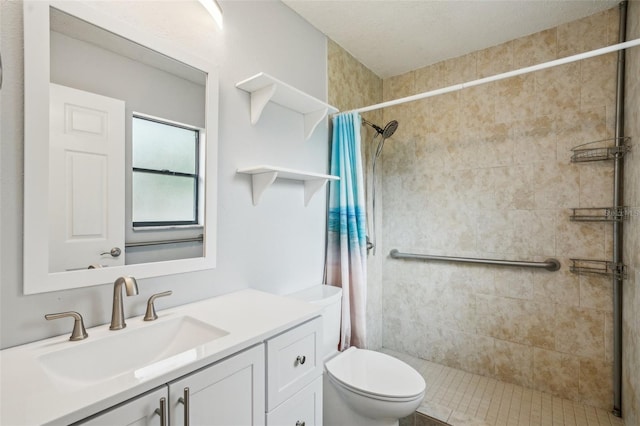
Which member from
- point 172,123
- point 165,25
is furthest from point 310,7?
point 172,123

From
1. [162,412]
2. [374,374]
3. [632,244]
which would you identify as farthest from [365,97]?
[162,412]

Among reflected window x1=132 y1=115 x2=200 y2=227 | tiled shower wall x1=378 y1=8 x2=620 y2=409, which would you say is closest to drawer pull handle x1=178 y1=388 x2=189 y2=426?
reflected window x1=132 y1=115 x2=200 y2=227

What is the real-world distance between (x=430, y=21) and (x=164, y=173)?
6.08 ft

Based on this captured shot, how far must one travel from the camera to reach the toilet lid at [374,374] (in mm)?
1428

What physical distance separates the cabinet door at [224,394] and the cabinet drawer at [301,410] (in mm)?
76

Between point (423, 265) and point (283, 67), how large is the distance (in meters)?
1.81

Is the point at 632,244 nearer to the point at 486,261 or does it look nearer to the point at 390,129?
the point at 486,261

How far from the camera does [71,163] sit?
38.4 inches

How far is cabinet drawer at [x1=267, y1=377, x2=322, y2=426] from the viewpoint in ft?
3.39

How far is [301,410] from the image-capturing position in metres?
1.14

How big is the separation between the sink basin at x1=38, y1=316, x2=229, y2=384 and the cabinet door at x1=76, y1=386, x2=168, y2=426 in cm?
5

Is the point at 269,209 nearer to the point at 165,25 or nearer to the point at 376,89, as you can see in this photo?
the point at 165,25

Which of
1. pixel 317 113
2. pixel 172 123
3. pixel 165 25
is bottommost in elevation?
pixel 172 123

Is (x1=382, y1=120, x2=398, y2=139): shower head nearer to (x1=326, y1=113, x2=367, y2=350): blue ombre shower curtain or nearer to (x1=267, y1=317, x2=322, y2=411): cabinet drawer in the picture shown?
(x1=326, y1=113, x2=367, y2=350): blue ombre shower curtain
